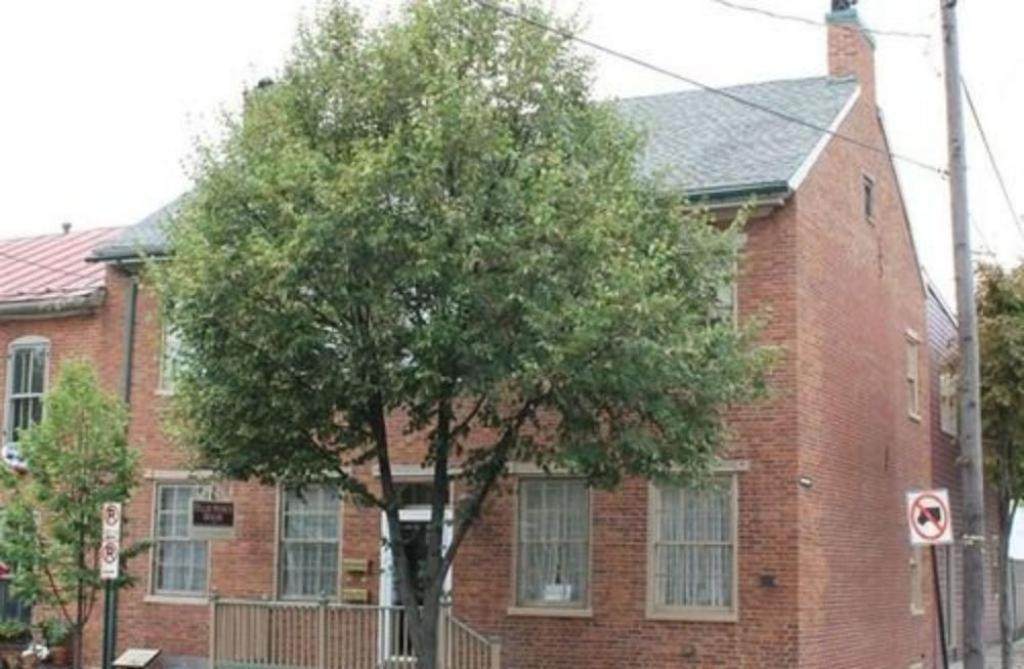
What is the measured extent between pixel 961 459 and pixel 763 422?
12.8 feet

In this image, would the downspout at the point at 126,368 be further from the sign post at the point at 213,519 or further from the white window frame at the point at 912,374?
the white window frame at the point at 912,374

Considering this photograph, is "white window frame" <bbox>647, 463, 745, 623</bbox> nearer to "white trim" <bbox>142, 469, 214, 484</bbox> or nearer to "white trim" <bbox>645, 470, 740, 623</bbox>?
"white trim" <bbox>645, 470, 740, 623</bbox>

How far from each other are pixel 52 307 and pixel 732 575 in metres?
12.5

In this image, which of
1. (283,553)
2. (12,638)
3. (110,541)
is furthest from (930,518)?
(12,638)

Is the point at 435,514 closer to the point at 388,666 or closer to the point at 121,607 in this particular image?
the point at 388,666

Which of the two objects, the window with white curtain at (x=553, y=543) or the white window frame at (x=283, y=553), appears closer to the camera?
the window with white curtain at (x=553, y=543)

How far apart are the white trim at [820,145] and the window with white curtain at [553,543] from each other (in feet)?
15.7

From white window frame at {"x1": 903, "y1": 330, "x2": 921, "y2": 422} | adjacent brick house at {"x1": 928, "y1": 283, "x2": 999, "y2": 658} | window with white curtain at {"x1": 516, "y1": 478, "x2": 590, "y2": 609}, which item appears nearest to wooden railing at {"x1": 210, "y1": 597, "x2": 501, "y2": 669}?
window with white curtain at {"x1": 516, "y1": 478, "x2": 590, "y2": 609}

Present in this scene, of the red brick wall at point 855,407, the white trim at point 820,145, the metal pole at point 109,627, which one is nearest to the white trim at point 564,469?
the red brick wall at point 855,407

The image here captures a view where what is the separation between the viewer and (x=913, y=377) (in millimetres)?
24078

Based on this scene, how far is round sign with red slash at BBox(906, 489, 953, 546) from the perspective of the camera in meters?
14.2

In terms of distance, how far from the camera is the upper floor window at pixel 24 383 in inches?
941

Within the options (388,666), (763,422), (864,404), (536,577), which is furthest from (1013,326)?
(388,666)

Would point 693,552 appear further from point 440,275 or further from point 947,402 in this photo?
point 947,402
